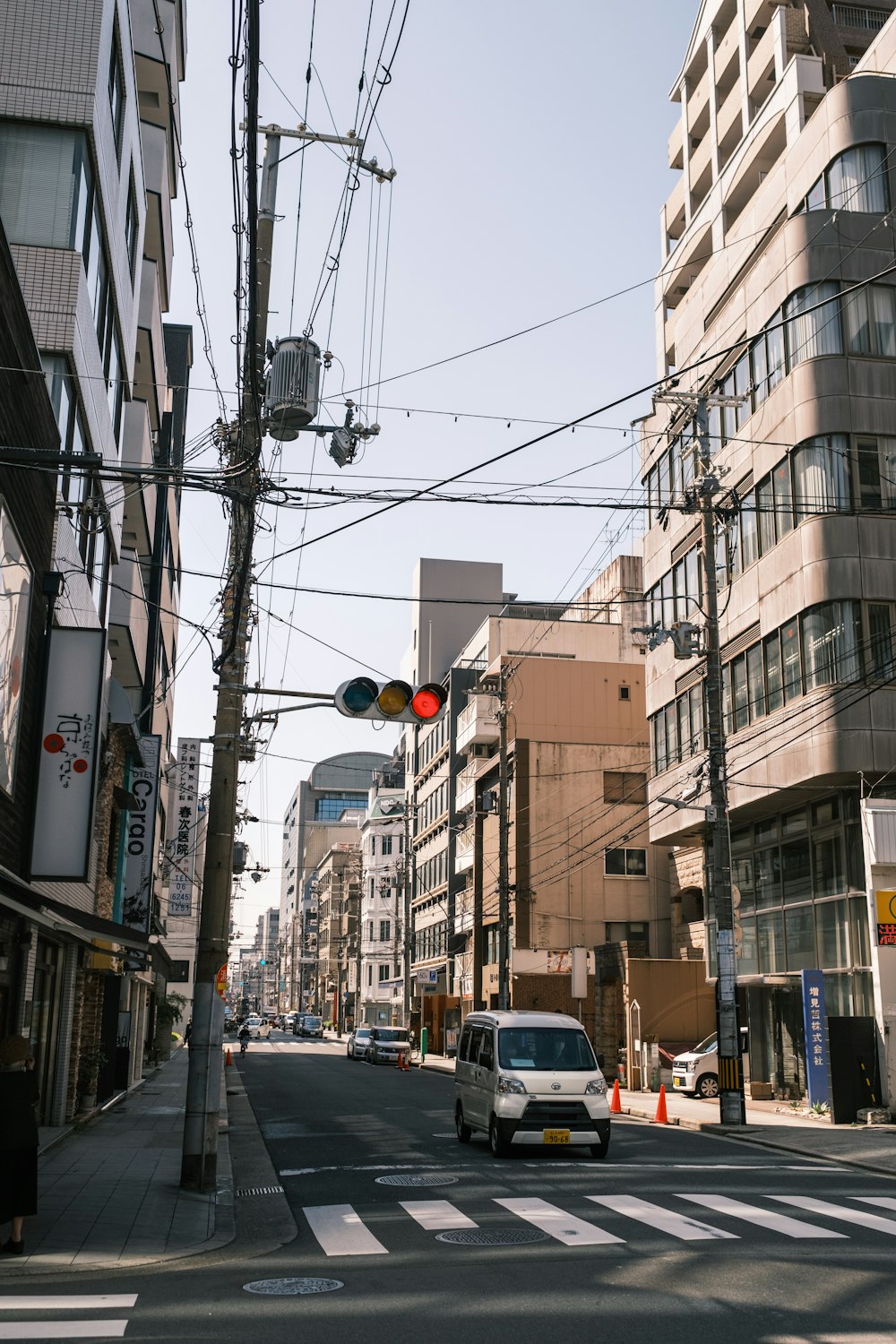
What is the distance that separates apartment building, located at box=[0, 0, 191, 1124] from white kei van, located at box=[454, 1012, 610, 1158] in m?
5.94

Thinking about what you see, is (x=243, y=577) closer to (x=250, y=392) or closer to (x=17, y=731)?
(x=250, y=392)

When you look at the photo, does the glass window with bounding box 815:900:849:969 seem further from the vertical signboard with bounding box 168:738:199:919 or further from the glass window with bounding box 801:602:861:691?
the vertical signboard with bounding box 168:738:199:919

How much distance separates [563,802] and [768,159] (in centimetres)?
2672

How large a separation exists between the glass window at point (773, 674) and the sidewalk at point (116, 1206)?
16.6 metres

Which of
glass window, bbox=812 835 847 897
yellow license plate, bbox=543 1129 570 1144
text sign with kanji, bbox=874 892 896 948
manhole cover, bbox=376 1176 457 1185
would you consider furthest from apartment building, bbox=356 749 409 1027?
manhole cover, bbox=376 1176 457 1185

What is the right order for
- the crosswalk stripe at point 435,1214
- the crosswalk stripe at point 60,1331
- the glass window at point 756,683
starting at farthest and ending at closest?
the glass window at point 756,683, the crosswalk stripe at point 435,1214, the crosswalk stripe at point 60,1331

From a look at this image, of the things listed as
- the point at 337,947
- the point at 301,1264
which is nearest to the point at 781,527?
the point at 301,1264

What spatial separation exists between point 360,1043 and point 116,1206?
44.9m

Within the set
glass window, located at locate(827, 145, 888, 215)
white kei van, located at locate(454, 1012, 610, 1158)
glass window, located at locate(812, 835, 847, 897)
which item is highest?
glass window, located at locate(827, 145, 888, 215)

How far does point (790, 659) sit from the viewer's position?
98.1 ft

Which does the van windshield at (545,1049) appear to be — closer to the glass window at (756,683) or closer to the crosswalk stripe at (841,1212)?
the crosswalk stripe at (841,1212)

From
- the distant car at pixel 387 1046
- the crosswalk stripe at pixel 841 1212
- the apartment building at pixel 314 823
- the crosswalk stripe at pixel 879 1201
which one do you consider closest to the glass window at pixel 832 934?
the crosswalk stripe at pixel 879 1201

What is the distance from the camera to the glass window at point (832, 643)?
28094mm

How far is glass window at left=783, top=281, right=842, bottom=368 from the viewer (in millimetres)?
29766
